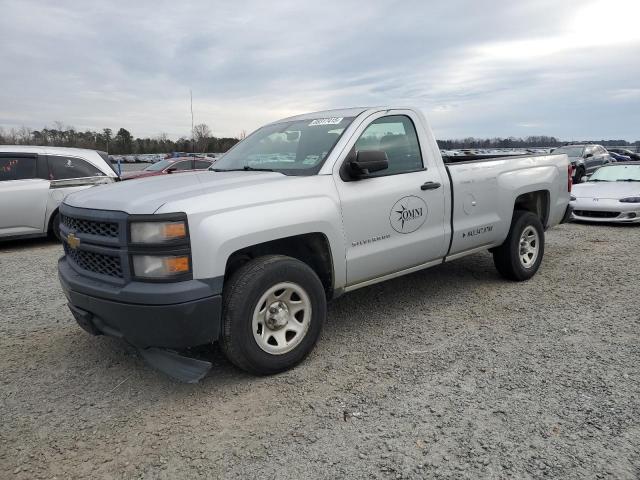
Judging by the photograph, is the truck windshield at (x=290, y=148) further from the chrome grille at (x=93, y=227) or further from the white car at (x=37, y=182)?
the white car at (x=37, y=182)

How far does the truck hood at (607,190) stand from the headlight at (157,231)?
32.5 feet

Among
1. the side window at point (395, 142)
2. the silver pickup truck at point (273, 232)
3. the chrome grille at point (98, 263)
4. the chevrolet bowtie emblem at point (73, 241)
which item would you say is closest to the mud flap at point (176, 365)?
the silver pickup truck at point (273, 232)

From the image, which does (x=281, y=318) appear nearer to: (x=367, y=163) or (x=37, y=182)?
(x=367, y=163)

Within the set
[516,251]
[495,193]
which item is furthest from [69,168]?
[516,251]

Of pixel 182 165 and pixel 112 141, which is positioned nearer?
pixel 182 165

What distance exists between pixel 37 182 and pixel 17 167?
1.43ft

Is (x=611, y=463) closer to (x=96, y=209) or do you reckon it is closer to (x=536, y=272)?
(x=96, y=209)

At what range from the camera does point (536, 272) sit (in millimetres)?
5934

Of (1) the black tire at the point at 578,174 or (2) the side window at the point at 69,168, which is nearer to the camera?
(2) the side window at the point at 69,168

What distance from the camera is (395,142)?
4301mm

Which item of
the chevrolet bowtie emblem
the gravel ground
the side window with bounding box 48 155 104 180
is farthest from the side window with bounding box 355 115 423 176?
the side window with bounding box 48 155 104 180

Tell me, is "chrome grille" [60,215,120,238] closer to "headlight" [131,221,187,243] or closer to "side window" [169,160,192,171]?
"headlight" [131,221,187,243]

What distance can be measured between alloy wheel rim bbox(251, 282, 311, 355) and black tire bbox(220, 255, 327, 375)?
1.1 inches

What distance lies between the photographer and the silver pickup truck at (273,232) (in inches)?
114
